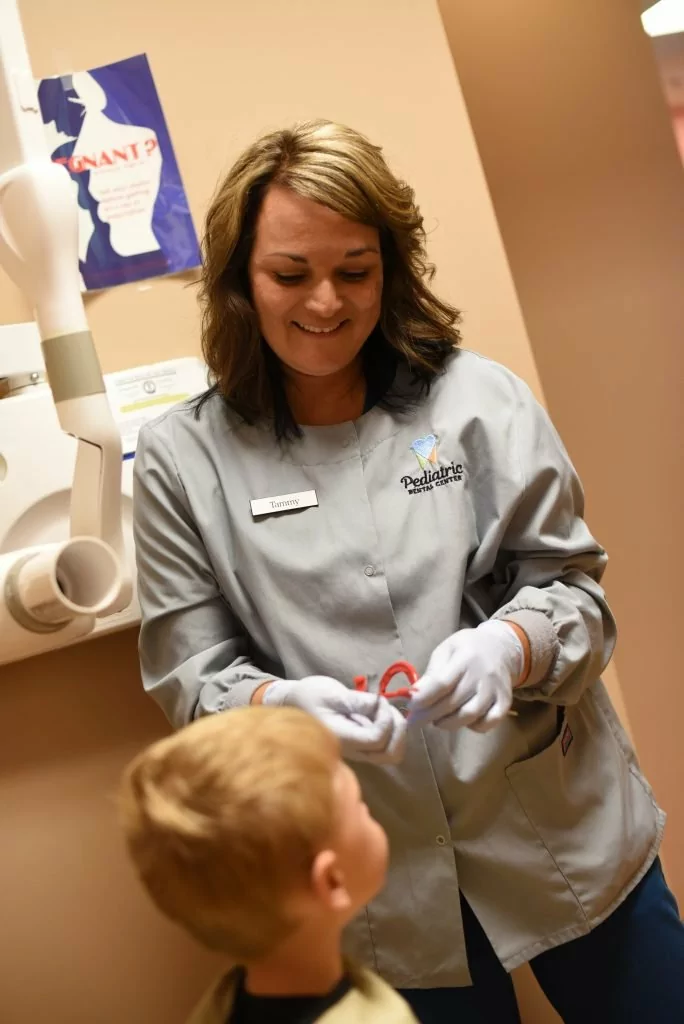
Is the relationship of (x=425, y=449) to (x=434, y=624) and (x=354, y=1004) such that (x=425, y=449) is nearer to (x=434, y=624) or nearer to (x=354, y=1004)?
(x=434, y=624)

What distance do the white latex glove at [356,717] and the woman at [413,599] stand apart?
0.08 m

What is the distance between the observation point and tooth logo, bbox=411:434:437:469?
1.17 metres

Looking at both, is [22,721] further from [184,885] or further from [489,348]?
[489,348]

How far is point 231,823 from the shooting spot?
0.72 meters

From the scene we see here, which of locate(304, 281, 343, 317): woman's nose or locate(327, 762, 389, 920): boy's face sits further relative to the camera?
locate(304, 281, 343, 317): woman's nose

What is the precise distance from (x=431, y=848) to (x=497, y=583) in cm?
33

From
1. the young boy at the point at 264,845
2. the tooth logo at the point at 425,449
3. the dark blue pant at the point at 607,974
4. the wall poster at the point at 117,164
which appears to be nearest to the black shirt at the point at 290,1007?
the young boy at the point at 264,845

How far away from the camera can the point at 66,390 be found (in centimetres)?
115

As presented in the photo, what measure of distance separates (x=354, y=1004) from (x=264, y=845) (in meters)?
0.19

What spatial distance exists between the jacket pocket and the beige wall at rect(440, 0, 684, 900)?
0.85 metres

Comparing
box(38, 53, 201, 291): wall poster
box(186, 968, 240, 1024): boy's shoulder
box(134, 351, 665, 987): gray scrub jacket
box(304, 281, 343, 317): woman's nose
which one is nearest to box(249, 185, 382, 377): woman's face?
box(304, 281, 343, 317): woman's nose

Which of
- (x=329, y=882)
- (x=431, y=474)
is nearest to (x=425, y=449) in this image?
(x=431, y=474)

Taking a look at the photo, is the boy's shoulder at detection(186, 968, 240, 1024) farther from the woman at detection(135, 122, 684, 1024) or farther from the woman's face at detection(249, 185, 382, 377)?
the woman's face at detection(249, 185, 382, 377)

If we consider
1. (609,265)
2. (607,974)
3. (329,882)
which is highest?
(609,265)
